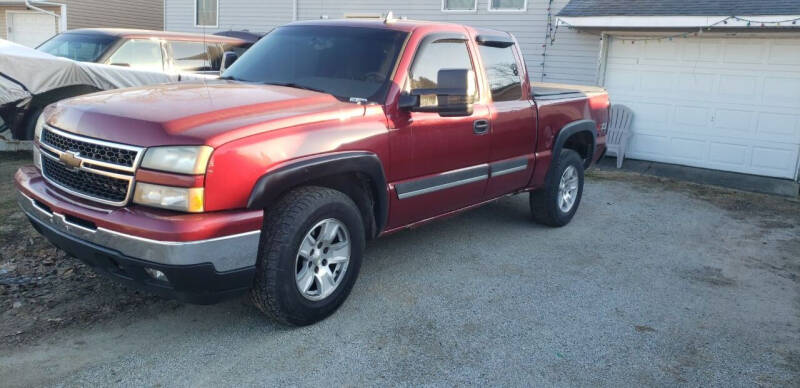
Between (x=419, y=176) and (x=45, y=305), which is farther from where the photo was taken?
(x=419, y=176)

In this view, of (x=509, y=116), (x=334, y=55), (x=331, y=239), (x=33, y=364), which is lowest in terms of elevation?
(x=33, y=364)

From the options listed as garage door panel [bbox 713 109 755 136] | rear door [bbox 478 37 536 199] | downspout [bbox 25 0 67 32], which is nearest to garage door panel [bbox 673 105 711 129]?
garage door panel [bbox 713 109 755 136]

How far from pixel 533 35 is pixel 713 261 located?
23.9 ft

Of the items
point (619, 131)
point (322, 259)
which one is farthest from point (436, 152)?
point (619, 131)

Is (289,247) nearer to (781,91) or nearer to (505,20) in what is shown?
(781,91)

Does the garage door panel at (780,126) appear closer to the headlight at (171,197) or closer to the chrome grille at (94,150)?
the headlight at (171,197)

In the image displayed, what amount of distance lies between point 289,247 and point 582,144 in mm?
4427

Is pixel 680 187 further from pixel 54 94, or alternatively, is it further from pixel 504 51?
pixel 54 94

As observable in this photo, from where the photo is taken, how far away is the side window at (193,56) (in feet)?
31.8

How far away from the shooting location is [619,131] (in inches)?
438

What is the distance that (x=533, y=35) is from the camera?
12.2m

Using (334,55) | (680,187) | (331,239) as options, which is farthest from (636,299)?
(680,187)

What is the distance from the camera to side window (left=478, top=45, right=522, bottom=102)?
5496 millimetres

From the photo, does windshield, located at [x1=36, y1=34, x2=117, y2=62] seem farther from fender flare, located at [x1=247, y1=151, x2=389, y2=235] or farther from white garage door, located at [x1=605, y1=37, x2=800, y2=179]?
white garage door, located at [x1=605, y1=37, x2=800, y2=179]
